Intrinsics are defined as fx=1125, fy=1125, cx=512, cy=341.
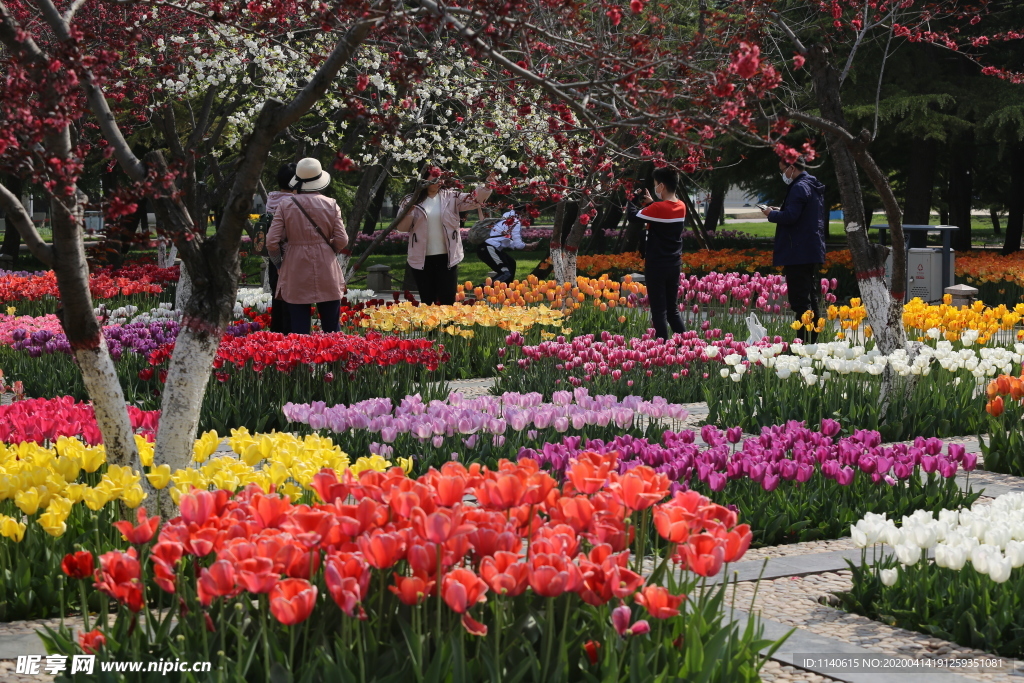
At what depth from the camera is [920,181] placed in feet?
68.2

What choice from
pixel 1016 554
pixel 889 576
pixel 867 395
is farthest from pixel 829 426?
pixel 1016 554

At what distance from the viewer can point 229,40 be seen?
11.2 meters

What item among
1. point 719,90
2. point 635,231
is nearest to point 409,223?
point 719,90

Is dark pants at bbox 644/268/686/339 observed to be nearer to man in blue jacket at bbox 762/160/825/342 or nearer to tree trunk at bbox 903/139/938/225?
man in blue jacket at bbox 762/160/825/342

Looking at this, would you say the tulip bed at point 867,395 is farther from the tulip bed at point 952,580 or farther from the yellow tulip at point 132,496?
the yellow tulip at point 132,496

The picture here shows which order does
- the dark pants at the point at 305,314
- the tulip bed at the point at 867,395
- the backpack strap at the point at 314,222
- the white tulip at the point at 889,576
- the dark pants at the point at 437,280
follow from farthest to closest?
the dark pants at the point at 437,280 < the dark pants at the point at 305,314 < the backpack strap at the point at 314,222 < the tulip bed at the point at 867,395 < the white tulip at the point at 889,576

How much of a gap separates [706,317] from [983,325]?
3997mm

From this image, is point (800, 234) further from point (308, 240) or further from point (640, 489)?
point (640, 489)

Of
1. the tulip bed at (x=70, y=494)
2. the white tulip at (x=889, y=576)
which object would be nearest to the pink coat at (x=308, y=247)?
the tulip bed at (x=70, y=494)

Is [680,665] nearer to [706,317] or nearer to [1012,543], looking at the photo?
[1012,543]

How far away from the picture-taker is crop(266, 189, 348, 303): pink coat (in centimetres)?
924

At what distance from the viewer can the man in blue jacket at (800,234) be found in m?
10.6

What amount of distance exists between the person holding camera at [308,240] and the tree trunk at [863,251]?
12.9 ft

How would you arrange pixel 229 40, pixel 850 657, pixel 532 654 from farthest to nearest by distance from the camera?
pixel 229 40
pixel 850 657
pixel 532 654
